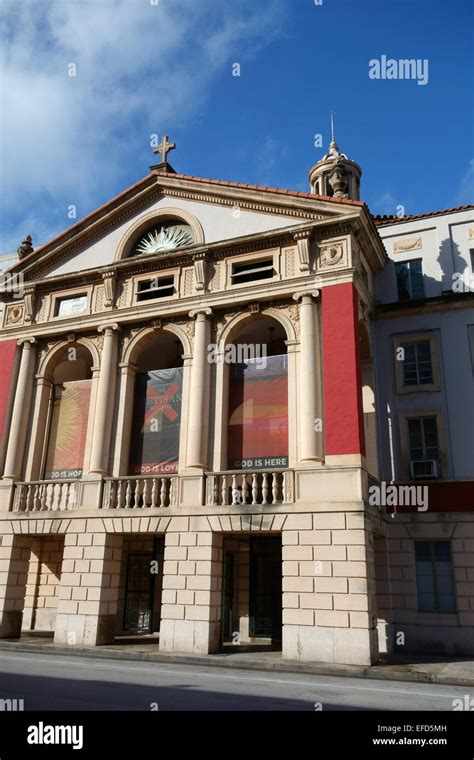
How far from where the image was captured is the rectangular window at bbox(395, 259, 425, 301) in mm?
23094

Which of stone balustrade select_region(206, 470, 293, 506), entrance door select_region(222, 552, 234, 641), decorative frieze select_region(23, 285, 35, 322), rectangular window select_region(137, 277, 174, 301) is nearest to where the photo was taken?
stone balustrade select_region(206, 470, 293, 506)

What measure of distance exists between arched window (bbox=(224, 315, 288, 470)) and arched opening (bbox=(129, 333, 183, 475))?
2.00 metres

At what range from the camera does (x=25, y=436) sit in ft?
74.7

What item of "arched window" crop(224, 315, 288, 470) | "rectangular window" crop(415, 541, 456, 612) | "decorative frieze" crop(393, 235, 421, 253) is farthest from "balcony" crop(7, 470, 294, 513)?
"decorative frieze" crop(393, 235, 421, 253)

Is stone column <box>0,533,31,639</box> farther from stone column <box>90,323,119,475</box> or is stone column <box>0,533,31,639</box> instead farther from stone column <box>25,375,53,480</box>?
stone column <box>90,323,119,475</box>

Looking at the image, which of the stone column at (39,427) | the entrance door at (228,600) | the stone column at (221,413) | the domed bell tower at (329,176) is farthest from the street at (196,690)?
the domed bell tower at (329,176)

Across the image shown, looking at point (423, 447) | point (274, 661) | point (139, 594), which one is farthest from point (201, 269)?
point (274, 661)

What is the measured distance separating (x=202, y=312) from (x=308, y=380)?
4.81 m

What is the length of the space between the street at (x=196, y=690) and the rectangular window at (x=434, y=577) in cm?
613

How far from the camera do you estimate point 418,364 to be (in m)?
21.8

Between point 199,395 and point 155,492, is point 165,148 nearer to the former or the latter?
point 199,395

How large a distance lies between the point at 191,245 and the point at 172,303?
7.38ft
